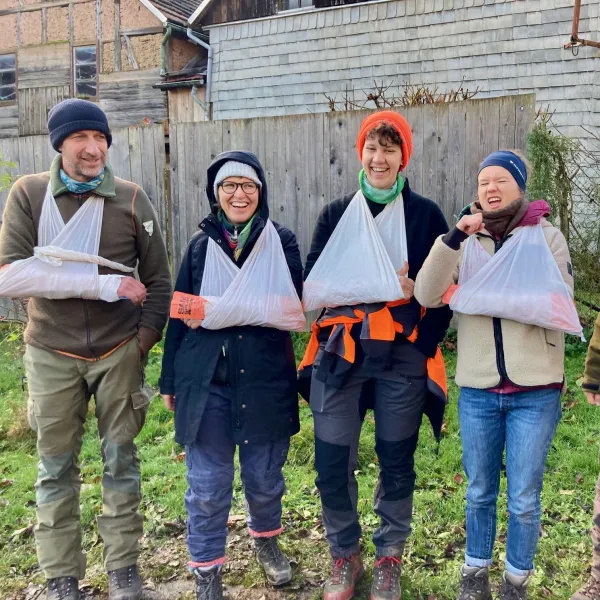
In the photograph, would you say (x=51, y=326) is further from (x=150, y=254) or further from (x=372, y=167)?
(x=372, y=167)

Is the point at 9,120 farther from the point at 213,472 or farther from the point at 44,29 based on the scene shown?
the point at 213,472

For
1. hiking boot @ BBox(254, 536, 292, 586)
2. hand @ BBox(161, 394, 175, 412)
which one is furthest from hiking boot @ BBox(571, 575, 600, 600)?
hand @ BBox(161, 394, 175, 412)

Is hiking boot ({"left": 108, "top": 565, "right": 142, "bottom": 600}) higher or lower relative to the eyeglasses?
lower

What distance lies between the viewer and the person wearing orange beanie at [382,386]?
97.1 inches

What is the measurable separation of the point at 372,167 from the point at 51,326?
1.51 meters

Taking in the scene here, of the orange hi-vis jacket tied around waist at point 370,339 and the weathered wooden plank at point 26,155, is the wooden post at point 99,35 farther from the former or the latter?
the orange hi-vis jacket tied around waist at point 370,339

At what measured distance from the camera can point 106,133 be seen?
2.63 metres

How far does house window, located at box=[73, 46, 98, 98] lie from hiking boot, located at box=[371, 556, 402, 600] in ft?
47.7

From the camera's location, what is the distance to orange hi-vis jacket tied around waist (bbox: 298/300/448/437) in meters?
2.42

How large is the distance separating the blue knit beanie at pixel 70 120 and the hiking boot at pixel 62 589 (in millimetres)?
1857

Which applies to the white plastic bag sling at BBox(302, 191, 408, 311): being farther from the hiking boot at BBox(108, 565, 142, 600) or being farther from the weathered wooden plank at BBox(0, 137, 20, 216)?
the weathered wooden plank at BBox(0, 137, 20, 216)

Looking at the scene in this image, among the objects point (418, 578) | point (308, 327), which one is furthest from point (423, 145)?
point (418, 578)

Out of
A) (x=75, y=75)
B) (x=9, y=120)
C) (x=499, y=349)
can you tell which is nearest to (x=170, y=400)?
(x=499, y=349)

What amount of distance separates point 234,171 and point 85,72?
14.1 metres
